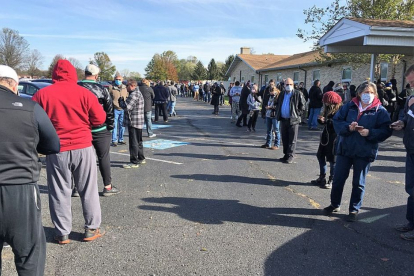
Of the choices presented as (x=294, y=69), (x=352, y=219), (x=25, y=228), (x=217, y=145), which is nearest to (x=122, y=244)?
(x=25, y=228)

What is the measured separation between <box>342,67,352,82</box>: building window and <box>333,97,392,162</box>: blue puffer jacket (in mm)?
16281

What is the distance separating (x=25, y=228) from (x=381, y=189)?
215 inches

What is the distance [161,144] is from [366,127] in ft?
21.1

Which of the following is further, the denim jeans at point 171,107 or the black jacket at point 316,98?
the denim jeans at point 171,107

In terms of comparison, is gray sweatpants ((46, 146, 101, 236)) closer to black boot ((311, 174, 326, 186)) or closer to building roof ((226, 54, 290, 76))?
black boot ((311, 174, 326, 186))

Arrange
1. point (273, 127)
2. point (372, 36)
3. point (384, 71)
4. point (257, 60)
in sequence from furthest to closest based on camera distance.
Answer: point (257, 60), point (384, 71), point (372, 36), point (273, 127)

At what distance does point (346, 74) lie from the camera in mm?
19406

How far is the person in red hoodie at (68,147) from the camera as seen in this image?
11.5ft

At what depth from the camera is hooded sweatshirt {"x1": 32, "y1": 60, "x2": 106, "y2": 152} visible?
3.48 meters

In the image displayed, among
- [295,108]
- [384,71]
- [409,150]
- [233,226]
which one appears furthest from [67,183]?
[384,71]

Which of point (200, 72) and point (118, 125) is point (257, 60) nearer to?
point (118, 125)

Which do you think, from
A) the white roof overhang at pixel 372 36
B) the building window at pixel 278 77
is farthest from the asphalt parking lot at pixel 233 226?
the building window at pixel 278 77

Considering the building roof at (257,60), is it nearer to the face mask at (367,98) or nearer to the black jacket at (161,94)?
the black jacket at (161,94)

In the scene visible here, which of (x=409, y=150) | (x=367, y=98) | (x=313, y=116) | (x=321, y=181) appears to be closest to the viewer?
(x=409, y=150)
